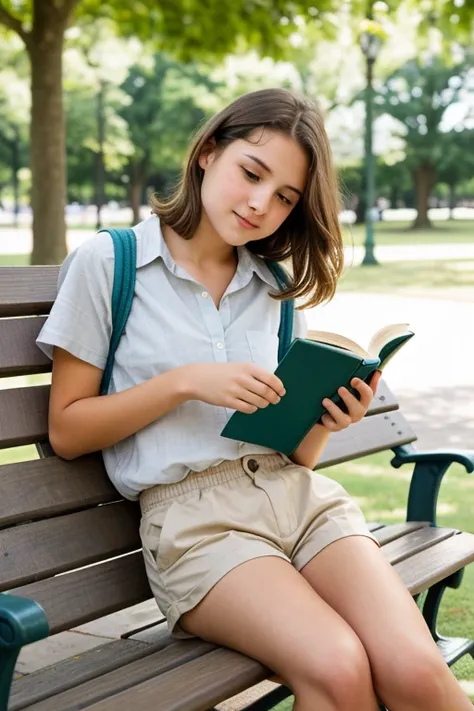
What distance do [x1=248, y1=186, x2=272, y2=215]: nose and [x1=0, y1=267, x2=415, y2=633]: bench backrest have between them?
23.3 inches

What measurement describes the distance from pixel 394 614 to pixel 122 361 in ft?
2.70

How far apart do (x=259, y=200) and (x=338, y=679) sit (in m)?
1.07

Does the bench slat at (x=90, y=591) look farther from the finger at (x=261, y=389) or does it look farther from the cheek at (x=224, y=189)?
the cheek at (x=224, y=189)

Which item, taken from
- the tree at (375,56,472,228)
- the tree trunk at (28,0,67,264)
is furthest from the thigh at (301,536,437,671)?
the tree at (375,56,472,228)

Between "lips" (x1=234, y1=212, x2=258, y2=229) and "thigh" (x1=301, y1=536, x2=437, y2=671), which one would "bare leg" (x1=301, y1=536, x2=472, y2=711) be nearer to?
"thigh" (x1=301, y1=536, x2=437, y2=671)

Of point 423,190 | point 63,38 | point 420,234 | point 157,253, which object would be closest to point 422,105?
point 423,190

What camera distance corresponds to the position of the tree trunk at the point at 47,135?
29.4 feet

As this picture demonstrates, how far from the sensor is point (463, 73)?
5153 cm

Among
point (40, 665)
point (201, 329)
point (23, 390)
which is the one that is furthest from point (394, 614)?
point (40, 665)

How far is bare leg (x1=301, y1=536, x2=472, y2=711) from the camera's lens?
2201 millimetres

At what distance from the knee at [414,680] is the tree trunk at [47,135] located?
24.1ft

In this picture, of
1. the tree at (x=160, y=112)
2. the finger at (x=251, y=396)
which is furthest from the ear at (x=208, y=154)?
the tree at (x=160, y=112)

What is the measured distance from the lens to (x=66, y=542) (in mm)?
2607

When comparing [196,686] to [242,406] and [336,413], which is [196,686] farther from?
[336,413]
